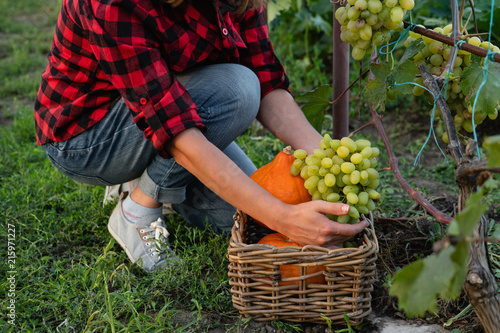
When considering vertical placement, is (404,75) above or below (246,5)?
below

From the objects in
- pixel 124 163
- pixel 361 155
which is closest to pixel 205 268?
pixel 124 163

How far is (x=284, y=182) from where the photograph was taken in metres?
1.61

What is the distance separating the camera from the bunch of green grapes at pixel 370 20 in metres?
1.34

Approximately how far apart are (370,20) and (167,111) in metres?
0.67

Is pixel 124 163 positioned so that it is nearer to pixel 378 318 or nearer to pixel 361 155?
pixel 361 155

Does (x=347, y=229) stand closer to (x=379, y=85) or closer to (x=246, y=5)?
(x=379, y=85)

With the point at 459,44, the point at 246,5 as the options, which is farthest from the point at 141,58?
the point at 459,44

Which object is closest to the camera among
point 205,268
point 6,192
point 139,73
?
point 139,73

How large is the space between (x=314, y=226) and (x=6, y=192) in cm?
171

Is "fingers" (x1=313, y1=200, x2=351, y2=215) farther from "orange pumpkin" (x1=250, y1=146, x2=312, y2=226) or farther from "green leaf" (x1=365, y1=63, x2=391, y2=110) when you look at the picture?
"green leaf" (x1=365, y1=63, x2=391, y2=110)

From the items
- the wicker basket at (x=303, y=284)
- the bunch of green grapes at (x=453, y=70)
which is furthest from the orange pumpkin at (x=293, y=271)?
the bunch of green grapes at (x=453, y=70)

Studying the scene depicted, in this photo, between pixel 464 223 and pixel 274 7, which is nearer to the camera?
pixel 464 223

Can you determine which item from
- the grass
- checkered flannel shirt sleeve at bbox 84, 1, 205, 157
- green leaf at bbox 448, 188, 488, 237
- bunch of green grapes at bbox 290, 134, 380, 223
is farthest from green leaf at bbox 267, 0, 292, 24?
green leaf at bbox 448, 188, 488, 237

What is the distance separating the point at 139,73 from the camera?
1.46 metres
